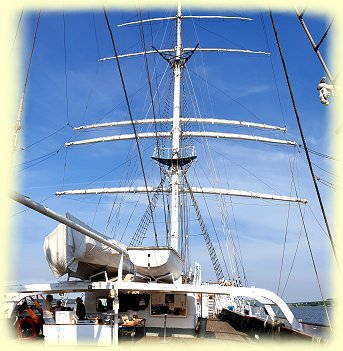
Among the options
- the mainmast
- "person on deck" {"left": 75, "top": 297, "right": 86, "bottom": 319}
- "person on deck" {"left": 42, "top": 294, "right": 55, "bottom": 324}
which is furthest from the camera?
the mainmast

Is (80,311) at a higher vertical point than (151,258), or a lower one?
lower

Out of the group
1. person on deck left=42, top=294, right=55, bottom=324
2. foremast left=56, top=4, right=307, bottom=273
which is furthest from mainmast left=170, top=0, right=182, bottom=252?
person on deck left=42, top=294, right=55, bottom=324

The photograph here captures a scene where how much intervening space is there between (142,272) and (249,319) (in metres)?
4.71

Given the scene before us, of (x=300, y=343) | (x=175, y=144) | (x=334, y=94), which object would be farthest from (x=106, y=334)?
(x=175, y=144)

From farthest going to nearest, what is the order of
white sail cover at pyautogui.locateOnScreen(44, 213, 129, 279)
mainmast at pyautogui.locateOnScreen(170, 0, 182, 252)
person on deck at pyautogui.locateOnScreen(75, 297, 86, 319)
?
mainmast at pyautogui.locateOnScreen(170, 0, 182, 252) < person on deck at pyautogui.locateOnScreen(75, 297, 86, 319) < white sail cover at pyautogui.locateOnScreen(44, 213, 129, 279)

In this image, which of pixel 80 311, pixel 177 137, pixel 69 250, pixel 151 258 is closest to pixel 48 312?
pixel 80 311

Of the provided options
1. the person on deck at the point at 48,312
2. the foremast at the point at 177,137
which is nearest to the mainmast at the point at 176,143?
the foremast at the point at 177,137

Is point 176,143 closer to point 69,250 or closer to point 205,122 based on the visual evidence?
point 205,122

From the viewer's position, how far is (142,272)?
14.7 metres

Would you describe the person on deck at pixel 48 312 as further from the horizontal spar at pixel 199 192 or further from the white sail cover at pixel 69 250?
the horizontal spar at pixel 199 192

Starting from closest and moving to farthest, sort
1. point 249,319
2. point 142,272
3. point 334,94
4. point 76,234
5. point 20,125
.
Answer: point 20,125
point 334,94
point 76,234
point 142,272
point 249,319

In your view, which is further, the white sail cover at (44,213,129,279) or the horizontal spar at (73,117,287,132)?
the horizontal spar at (73,117,287,132)

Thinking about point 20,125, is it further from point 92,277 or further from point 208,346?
point 92,277

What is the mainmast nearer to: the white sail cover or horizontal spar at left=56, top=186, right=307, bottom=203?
horizontal spar at left=56, top=186, right=307, bottom=203
